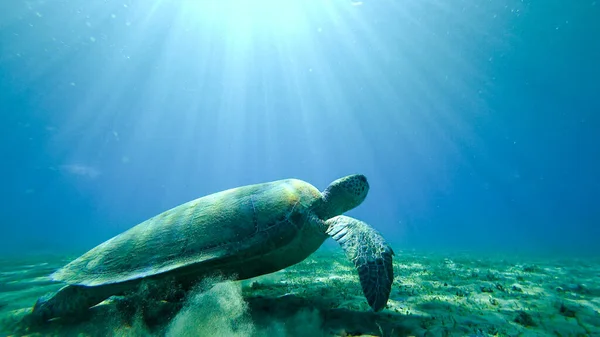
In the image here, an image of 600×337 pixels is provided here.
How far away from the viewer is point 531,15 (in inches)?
1160

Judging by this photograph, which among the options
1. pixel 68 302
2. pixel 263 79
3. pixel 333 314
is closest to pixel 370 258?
pixel 333 314

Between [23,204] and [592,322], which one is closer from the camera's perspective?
[592,322]

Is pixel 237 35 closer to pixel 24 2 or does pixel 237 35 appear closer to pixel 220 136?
pixel 24 2

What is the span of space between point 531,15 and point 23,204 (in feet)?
705

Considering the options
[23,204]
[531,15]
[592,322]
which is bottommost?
[592,322]

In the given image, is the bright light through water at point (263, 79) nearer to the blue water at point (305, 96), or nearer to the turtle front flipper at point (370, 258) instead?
the blue water at point (305, 96)

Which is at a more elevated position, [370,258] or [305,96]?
[305,96]

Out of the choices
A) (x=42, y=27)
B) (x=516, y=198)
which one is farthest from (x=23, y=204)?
(x=516, y=198)

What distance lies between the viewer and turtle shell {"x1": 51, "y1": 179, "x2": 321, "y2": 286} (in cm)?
339

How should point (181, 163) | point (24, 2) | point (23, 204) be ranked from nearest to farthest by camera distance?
1. point (24, 2)
2. point (181, 163)
3. point (23, 204)

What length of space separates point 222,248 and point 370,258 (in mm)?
2067

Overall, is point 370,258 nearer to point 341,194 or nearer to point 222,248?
point 341,194

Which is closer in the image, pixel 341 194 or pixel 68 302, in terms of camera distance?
pixel 68 302

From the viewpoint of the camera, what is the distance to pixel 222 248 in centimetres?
341
